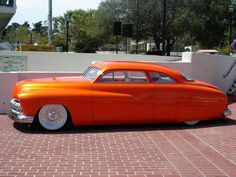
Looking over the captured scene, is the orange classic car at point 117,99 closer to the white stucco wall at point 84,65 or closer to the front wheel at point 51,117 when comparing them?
the front wheel at point 51,117

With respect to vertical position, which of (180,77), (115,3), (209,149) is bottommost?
(209,149)

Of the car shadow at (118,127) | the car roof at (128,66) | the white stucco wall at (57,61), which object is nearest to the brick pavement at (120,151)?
the car shadow at (118,127)

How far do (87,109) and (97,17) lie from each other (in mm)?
46076

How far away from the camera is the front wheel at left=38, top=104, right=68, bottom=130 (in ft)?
30.7

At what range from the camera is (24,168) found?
21.6ft

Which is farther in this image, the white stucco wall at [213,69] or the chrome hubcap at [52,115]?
the white stucco wall at [213,69]

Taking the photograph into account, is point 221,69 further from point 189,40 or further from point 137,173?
Result: point 189,40

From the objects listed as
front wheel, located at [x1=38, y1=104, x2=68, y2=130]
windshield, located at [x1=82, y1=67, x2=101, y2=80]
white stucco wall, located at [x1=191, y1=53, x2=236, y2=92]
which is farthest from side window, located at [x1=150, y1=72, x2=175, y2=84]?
white stucco wall, located at [x1=191, y1=53, x2=236, y2=92]

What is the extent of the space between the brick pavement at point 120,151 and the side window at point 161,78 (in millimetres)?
929

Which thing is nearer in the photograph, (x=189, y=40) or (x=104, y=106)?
(x=104, y=106)

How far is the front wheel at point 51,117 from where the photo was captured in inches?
368

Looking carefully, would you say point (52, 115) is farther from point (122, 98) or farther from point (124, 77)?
point (124, 77)

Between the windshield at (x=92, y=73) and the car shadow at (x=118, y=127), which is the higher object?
the windshield at (x=92, y=73)

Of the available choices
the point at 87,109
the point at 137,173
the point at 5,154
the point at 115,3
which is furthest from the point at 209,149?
the point at 115,3
